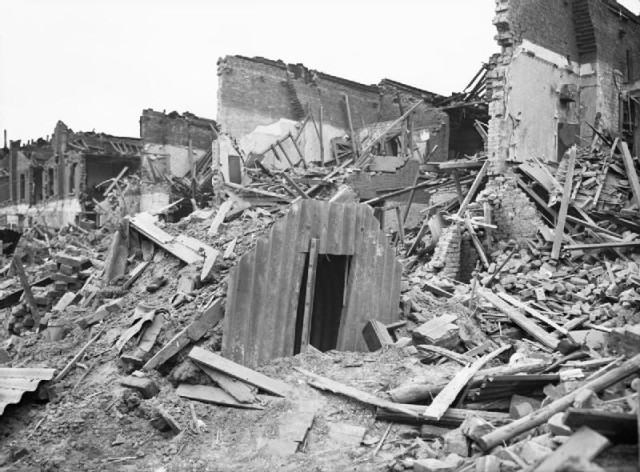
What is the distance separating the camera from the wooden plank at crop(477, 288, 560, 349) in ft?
26.9

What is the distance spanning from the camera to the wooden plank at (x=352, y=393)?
211 inches

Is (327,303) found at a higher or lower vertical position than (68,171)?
lower

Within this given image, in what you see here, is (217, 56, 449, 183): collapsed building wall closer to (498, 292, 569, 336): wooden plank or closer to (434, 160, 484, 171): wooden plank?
(434, 160, 484, 171): wooden plank

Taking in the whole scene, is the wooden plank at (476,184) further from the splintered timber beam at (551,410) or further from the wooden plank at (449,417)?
the splintered timber beam at (551,410)

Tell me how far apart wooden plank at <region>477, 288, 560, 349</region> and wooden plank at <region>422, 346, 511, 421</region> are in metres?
2.46

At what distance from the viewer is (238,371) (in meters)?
6.10

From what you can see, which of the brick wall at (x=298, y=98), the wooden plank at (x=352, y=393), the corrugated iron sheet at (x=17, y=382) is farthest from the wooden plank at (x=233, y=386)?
the brick wall at (x=298, y=98)

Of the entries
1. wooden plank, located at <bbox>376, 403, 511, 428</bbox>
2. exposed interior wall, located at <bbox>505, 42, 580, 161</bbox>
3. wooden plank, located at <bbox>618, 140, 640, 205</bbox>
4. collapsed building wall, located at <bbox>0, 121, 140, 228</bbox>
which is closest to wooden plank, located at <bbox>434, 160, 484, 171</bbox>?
exposed interior wall, located at <bbox>505, 42, 580, 161</bbox>

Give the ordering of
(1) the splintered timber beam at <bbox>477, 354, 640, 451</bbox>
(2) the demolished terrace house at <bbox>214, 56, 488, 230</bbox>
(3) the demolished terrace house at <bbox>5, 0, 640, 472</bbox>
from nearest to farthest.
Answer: (1) the splintered timber beam at <bbox>477, 354, 640, 451</bbox>
(3) the demolished terrace house at <bbox>5, 0, 640, 472</bbox>
(2) the demolished terrace house at <bbox>214, 56, 488, 230</bbox>

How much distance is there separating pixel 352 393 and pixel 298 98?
722 inches

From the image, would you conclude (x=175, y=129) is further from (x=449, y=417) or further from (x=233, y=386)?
(x=449, y=417)

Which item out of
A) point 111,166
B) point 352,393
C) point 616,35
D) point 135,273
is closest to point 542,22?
point 616,35

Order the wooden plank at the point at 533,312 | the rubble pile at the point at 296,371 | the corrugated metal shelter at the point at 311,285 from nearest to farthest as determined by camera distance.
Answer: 1. the rubble pile at the point at 296,371
2. the corrugated metal shelter at the point at 311,285
3. the wooden plank at the point at 533,312

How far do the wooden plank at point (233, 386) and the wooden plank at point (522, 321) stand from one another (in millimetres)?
4135
